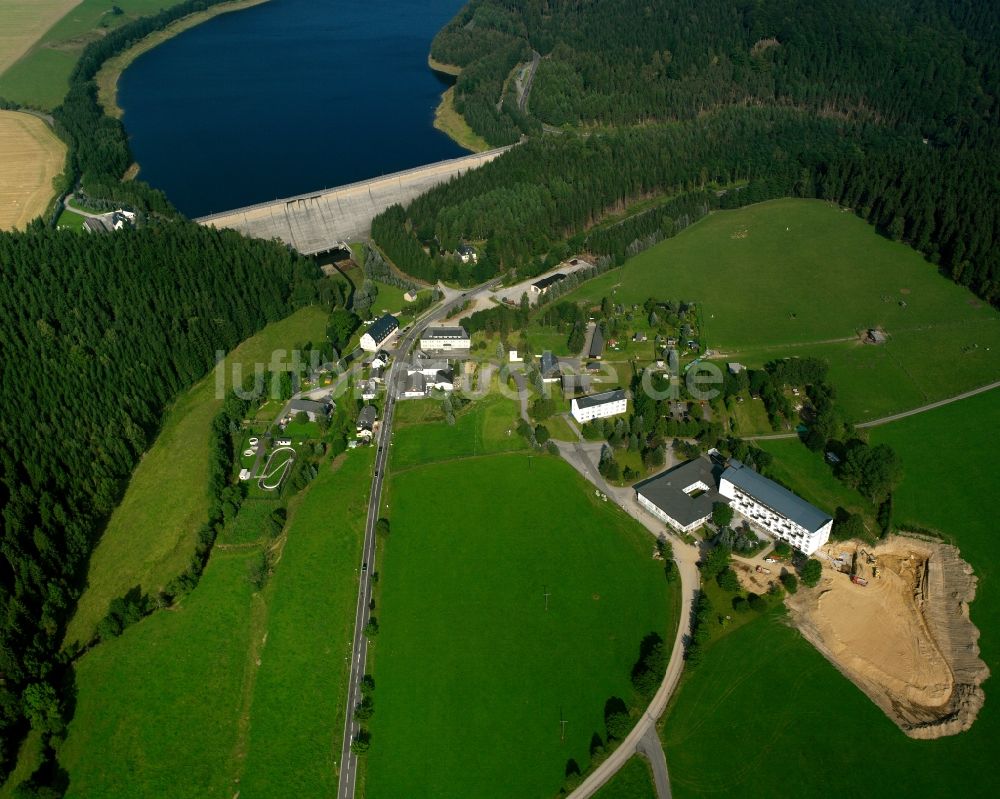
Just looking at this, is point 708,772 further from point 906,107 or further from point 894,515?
point 906,107

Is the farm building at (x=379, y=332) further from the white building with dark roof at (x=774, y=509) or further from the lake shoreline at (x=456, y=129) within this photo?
the lake shoreline at (x=456, y=129)

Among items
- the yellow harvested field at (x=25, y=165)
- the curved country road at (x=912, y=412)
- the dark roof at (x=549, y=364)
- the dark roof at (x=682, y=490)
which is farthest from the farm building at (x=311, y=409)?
the yellow harvested field at (x=25, y=165)

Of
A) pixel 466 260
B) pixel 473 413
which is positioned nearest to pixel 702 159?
pixel 466 260

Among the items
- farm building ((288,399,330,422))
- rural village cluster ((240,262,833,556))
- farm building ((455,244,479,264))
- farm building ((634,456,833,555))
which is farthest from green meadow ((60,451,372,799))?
farm building ((455,244,479,264))

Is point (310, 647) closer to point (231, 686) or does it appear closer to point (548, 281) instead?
point (231, 686)

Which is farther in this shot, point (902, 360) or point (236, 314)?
point (236, 314)

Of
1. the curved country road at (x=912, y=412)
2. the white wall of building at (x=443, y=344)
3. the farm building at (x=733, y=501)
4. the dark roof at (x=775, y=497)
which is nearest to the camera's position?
the dark roof at (x=775, y=497)

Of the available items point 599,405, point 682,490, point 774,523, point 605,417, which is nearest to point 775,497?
point 774,523
